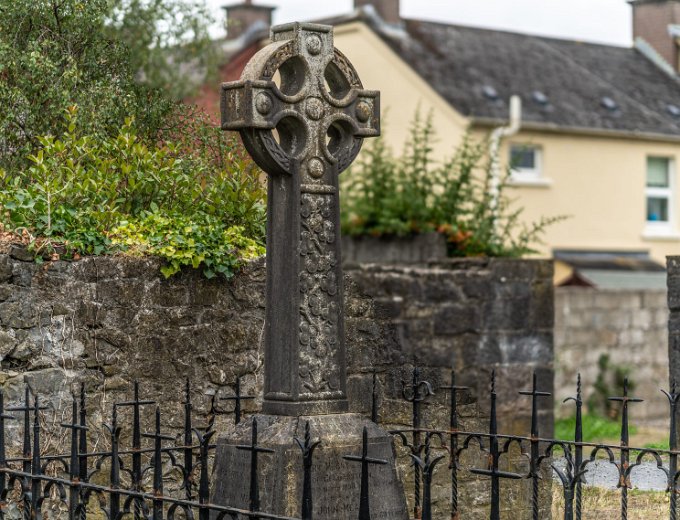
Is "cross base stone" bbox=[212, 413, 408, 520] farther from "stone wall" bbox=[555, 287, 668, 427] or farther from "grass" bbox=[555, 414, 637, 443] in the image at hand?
"stone wall" bbox=[555, 287, 668, 427]

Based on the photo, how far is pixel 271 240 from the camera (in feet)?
21.1

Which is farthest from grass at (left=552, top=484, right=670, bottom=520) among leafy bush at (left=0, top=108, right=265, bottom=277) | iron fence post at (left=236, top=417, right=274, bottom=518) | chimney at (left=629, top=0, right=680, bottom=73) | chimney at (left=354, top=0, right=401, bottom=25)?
chimney at (left=629, top=0, right=680, bottom=73)

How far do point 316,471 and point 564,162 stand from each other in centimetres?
2053

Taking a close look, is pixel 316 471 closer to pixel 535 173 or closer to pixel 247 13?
pixel 535 173

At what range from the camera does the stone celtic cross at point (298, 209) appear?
6.29 m

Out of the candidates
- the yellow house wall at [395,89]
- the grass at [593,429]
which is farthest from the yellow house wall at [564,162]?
the grass at [593,429]

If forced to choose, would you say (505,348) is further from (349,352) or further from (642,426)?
(349,352)

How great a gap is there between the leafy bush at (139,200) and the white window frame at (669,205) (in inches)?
773

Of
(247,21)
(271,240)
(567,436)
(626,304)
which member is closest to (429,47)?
(247,21)

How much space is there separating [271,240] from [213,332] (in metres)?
A: 2.33

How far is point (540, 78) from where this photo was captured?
27.7 m

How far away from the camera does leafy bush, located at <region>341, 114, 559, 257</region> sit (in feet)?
50.2

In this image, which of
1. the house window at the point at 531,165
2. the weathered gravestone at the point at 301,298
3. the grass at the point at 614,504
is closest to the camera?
the weathered gravestone at the point at 301,298

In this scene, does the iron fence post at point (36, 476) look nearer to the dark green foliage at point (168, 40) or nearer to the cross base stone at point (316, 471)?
the cross base stone at point (316, 471)
